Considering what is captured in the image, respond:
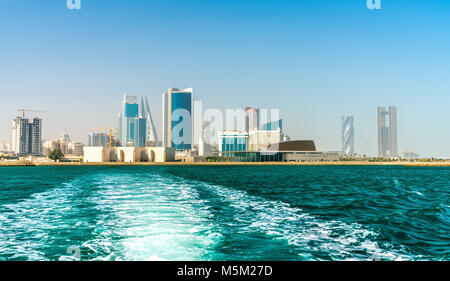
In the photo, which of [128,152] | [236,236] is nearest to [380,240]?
[236,236]

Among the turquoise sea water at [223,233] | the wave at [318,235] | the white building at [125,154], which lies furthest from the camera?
the white building at [125,154]

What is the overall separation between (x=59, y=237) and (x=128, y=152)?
174 metres

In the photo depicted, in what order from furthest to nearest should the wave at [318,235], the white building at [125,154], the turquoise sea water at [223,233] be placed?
the white building at [125,154] → the turquoise sea water at [223,233] → the wave at [318,235]

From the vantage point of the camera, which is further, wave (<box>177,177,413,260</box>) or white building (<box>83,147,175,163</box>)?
white building (<box>83,147,175,163</box>)

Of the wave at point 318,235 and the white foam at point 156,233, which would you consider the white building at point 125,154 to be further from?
the wave at point 318,235

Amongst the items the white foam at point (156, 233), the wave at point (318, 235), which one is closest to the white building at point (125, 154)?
the white foam at point (156, 233)

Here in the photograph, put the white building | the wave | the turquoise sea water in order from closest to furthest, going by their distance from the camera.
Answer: the wave
the turquoise sea water
the white building

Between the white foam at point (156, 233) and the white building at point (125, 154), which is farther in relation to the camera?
the white building at point (125, 154)

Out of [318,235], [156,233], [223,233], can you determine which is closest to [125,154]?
[156,233]

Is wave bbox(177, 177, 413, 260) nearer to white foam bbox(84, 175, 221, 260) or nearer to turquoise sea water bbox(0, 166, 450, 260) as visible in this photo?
turquoise sea water bbox(0, 166, 450, 260)

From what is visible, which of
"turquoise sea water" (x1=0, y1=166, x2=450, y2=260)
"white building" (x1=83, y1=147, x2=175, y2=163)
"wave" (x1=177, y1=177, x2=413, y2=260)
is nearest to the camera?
"wave" (x1=177, y1=177, x2=413, y2=260)

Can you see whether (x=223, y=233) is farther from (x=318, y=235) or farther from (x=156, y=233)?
(x=318, y=235)

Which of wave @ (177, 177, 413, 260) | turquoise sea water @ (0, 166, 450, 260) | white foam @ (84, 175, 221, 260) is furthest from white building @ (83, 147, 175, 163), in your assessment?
wave @ (177, 177, 413, 260)
